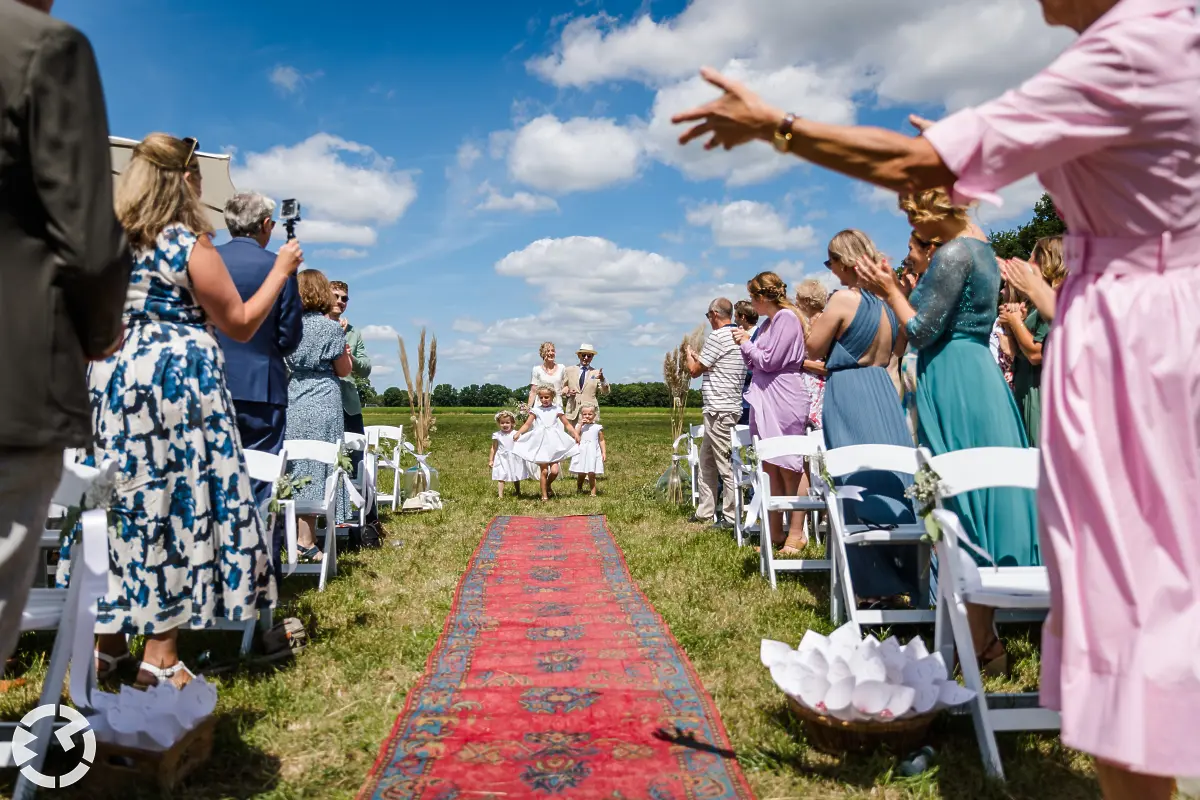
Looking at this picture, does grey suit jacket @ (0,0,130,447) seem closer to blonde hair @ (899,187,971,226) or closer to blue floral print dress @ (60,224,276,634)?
blue floral print dress @ (60,224,276,634)

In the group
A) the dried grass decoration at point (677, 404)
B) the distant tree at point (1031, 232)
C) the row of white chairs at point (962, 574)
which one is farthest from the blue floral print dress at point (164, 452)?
the distant tree at point (1031, 232)

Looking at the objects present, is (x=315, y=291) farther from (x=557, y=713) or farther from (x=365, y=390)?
(x=557, y=713)

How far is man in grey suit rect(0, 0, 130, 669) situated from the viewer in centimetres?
159

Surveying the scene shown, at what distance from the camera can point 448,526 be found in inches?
349

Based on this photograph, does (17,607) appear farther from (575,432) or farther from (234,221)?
(575,432)

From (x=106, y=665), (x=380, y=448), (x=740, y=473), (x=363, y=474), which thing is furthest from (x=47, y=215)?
(x=380, y=448)

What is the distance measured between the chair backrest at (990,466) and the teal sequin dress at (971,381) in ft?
1.46

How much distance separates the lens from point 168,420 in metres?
3.33

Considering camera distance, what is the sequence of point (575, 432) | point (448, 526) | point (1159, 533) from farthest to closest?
point (575, 432) → point (448, 526) → point (1159, 533)

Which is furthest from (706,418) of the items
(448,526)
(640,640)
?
(640,640)

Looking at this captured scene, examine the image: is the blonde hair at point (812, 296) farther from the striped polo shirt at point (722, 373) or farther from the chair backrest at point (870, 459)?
the chair backrest at point (870, 459)

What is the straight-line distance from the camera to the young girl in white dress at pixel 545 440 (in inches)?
445

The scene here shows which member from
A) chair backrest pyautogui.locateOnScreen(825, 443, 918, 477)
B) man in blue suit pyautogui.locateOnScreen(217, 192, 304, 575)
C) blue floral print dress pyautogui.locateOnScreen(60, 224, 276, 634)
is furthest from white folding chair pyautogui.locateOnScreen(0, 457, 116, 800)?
chair backrest pyautogui.locateOnScreen(825, 443, 918, 477)

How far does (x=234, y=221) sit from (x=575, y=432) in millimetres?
7488
